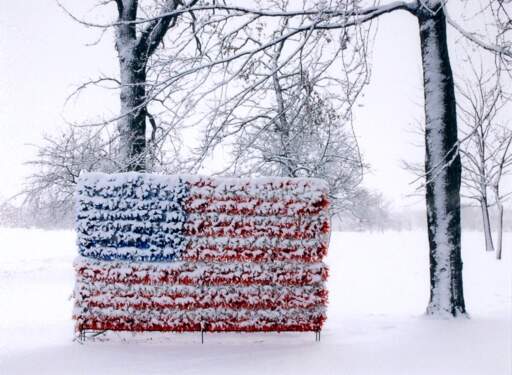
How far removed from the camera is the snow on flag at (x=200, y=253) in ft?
23.1

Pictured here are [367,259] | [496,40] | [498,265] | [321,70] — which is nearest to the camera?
[496,40]

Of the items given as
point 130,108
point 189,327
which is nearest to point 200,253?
point 189,327

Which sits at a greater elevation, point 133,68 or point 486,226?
point 133,68

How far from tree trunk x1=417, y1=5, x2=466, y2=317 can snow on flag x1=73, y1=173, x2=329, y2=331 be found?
2096 millimetres

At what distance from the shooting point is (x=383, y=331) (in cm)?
753

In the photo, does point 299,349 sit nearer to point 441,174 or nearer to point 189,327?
point 189,327

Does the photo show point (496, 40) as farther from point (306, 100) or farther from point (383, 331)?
point (383, 331)

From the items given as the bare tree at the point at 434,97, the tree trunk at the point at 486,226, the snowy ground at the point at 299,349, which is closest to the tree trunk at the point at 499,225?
the tree trunk at the point at 486,226

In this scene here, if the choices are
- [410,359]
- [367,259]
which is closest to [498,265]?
[367,259]

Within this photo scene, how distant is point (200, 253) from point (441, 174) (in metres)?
3.98

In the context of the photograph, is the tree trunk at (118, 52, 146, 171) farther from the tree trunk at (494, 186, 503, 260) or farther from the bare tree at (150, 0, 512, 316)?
the tree trunk at (494, 186, 503, 260)

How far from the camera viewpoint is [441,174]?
26.6ft

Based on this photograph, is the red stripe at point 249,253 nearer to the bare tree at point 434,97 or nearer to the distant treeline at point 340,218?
the bare tree at point 434,97

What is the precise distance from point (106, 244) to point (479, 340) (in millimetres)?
5136
